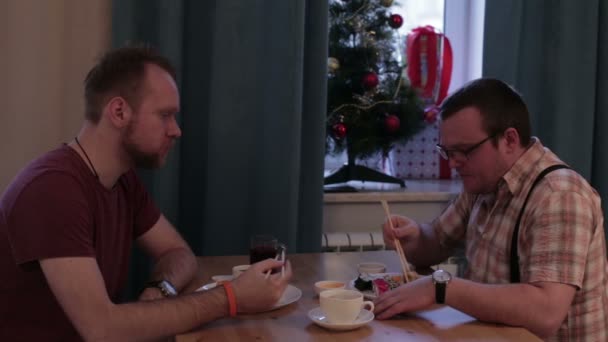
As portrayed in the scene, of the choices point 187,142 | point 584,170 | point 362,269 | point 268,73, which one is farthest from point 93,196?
point 584,170

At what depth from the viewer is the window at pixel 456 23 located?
3.09m

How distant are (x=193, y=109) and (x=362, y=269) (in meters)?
0.97

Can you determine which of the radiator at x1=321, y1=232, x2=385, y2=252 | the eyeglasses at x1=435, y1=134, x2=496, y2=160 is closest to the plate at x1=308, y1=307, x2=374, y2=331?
the eyeglasses at x1=435, y1=134, x2=496, y2=160

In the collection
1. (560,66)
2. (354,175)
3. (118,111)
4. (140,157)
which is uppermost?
(560,66)

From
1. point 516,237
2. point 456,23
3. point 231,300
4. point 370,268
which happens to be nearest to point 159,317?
point 231,300

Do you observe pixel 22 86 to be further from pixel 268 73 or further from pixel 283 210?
pixel 283 210

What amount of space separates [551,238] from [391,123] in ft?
4.22

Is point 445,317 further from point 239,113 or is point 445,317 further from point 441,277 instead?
point 239,113

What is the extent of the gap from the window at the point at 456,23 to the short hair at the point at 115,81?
5.16 feet

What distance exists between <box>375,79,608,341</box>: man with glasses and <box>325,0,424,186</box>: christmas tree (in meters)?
0.85

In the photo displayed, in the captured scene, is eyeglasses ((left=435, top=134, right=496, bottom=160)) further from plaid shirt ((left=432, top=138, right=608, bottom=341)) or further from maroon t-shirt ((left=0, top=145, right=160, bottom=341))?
maroon t-shirt ((left=0, top=145, right=160, bottom=341))

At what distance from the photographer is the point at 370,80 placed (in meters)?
2.66

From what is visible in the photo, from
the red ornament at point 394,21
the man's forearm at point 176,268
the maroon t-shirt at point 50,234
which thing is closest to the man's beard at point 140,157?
the maroon t-shirt at point 50,234

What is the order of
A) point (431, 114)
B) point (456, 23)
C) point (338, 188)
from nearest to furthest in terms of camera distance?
point (338, 188), point (431, 114), point (456, 23)
